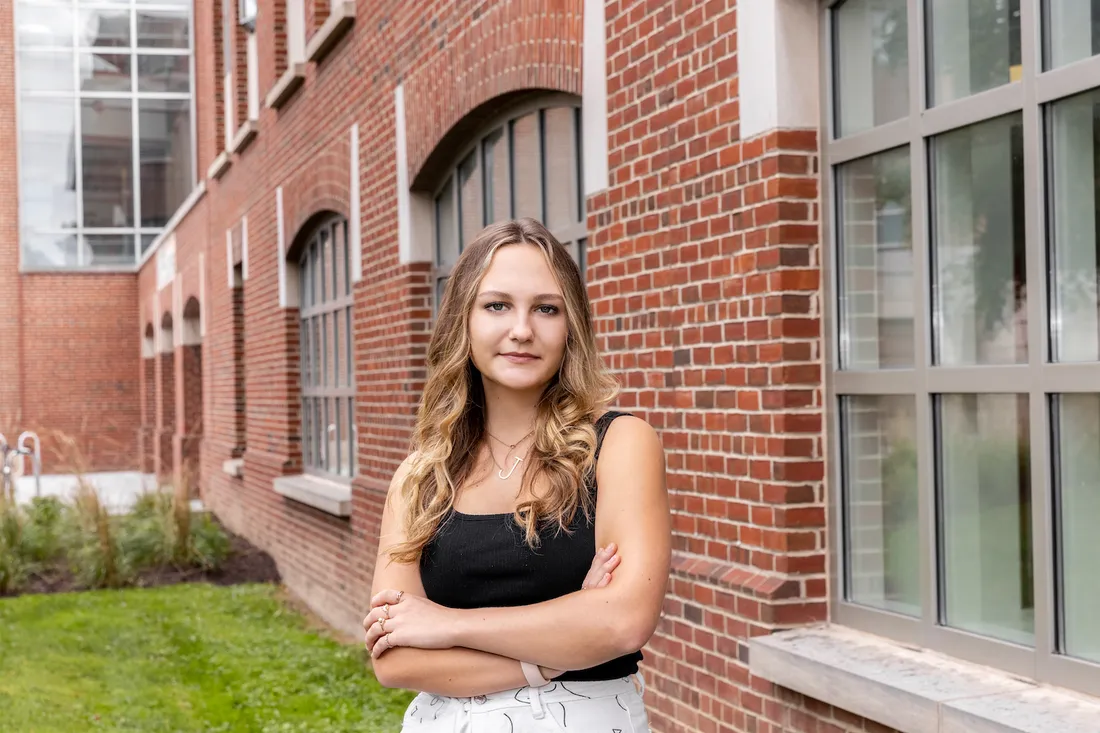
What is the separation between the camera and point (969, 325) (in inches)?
136

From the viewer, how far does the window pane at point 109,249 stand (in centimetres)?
A: 3036

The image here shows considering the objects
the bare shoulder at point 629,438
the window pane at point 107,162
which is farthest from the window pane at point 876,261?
the window pane at point 107,162

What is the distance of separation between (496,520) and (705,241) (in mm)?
2238

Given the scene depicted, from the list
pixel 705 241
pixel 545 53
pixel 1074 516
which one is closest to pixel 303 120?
pixel 545 53

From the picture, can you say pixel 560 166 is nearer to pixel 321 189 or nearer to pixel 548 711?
pixel 548 711

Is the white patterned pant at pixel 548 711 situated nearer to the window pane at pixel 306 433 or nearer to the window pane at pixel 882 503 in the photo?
the window pane at pixel 882 503

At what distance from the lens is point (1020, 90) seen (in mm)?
3211

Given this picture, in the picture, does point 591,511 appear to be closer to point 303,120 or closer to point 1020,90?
point 1020,90

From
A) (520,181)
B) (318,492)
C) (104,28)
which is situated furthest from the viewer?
(104,28)

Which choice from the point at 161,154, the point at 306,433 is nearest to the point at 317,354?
the point at 306,433

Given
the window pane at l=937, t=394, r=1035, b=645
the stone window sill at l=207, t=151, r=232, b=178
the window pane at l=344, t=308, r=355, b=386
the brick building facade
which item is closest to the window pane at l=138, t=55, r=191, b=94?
the stone window sill at l=207, t=151, r=232, b=178

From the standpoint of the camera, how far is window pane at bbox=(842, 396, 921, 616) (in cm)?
375

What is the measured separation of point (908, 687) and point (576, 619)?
1.40 m

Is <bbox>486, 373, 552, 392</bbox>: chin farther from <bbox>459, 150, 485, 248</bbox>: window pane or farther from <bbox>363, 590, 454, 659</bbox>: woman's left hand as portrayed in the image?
<bbox>459, 150, 485, 248</bbox>: window pane
